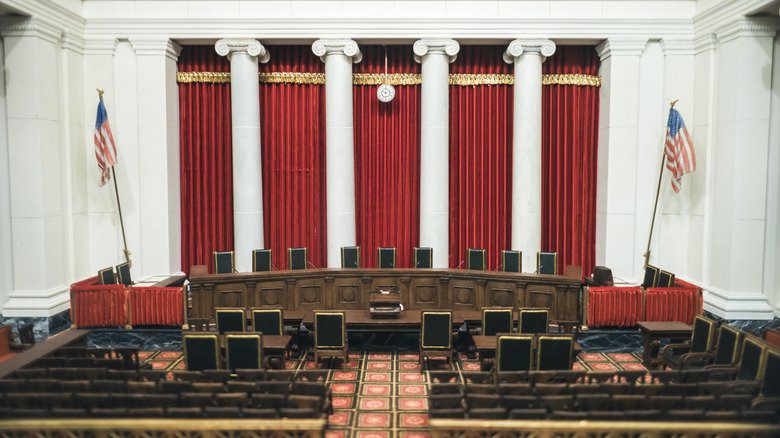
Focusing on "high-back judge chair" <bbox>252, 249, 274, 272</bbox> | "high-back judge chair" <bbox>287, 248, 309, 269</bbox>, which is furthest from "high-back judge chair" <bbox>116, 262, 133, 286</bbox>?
"high-back judge chair" <bbox>287, 248, 309, 269</bbox>

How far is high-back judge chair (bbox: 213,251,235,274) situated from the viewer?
10.2 m

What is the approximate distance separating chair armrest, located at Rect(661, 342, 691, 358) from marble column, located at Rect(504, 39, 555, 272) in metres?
3.95

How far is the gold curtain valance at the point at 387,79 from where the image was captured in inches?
455

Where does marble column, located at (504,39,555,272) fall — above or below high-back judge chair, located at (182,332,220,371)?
above

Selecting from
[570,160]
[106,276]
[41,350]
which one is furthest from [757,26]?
[106,276]

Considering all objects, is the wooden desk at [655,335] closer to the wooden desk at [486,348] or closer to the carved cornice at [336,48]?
the wooden desk at [486,348]

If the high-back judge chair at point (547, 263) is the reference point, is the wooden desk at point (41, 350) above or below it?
below

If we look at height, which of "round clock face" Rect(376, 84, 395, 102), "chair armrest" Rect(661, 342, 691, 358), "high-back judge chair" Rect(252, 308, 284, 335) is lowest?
"chair armrest" Rect(661, 342, 691, 358)

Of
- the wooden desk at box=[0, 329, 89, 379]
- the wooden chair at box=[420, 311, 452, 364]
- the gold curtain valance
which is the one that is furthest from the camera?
the gold curtain valance

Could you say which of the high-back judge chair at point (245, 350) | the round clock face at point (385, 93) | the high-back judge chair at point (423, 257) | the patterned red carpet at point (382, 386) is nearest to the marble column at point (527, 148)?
the high-back judge chair at point (423, 257)

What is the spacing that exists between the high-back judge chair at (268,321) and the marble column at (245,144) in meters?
3.71

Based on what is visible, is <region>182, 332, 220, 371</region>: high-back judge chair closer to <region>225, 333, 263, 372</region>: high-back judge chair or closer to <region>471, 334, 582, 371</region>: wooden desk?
<region>225, 333, 263, 372</region>: high-back judge chair

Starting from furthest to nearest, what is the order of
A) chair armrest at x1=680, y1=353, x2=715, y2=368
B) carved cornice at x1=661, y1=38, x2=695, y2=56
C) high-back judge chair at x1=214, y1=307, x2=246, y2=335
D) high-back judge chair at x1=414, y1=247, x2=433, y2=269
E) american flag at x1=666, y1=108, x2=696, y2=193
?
1. carved cornice at x1=661, y1=38, x2=695, y2=56
2. high-back judge chair at x1=414, y1=247, x2=433, y2=269
3. american flag at x1=666, y1=108, x2=696, y2=193
4. high-back judge chair at x1=214, y1=307, x2=246, y2=335
5. chair armrest at x1=680, y1=353, x2=715, y2=368

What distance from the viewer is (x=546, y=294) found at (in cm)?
870
